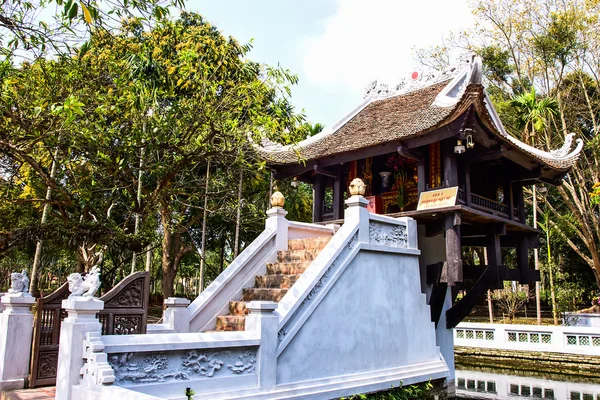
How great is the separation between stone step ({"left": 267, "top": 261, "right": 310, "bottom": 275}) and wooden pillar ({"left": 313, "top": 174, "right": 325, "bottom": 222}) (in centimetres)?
315

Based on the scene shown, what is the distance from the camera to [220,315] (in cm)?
693

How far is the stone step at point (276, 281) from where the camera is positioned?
23.3 feet

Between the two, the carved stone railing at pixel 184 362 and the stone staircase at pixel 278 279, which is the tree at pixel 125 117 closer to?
the stone staircase at pixel 278 279

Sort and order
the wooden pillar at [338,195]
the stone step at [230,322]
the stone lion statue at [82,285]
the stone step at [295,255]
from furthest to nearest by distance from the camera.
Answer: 1. the wooden pillar at [338,195]
2. the stone step at [295,255]
3. the stone step at [230,322]
4. the stone lion statue at [82,285]

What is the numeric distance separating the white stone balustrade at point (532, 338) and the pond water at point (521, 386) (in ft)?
3.43

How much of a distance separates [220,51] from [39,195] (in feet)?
18.9

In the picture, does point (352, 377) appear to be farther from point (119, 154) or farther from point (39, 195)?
point (39, 195)

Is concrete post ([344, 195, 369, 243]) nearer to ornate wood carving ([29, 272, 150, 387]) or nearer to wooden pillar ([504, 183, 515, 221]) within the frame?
ornate wood carving ([29, 272, 150, 387])

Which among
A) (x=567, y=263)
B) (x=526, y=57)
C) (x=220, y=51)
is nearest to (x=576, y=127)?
(x=526, y=57)

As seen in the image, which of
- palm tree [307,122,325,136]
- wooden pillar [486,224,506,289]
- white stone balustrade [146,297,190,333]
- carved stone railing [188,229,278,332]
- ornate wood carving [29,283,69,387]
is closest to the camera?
ornate wood carving [29,283,69,387]

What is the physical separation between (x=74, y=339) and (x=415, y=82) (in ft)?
30.7

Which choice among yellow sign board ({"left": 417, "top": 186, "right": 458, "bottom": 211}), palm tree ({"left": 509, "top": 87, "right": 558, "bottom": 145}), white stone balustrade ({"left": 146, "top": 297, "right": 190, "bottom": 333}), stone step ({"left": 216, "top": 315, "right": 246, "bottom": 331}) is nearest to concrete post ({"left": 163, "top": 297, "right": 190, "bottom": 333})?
white stone balustrade ({"left": 146, "top": 297, "right": 190, "bottom": 333})

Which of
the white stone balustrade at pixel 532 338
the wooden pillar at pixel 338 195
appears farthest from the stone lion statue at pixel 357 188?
the white stone balustrade at pixel 532 338

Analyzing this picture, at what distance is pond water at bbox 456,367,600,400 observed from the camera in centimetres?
976
